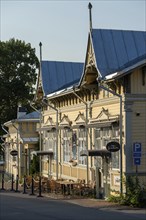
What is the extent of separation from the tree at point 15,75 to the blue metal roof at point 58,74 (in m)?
23.5

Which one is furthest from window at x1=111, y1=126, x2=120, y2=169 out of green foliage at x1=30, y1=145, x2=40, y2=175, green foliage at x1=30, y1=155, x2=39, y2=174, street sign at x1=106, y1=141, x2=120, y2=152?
green foliage at x1=30, y1=155, x2=39, y2=174

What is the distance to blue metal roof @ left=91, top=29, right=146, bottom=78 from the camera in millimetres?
26047

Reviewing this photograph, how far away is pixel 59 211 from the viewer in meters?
21.1

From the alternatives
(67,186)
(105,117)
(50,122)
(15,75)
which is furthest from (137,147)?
(15,75)

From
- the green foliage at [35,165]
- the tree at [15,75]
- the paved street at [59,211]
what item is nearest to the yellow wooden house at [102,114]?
the paved street at [59,211]

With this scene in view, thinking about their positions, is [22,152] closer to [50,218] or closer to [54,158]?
[54,158]

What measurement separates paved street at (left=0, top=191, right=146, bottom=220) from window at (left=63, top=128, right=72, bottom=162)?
22.1 feet

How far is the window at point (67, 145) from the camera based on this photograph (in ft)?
108

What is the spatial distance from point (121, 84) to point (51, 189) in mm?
9548

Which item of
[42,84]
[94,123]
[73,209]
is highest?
[42,84]

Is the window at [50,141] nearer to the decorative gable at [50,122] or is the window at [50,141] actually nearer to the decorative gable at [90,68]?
the decorative gable at [50,122]

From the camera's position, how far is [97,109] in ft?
92.0

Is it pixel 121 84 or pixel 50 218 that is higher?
pixel 121 84

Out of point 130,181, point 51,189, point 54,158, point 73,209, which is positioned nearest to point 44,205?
point 73,209
